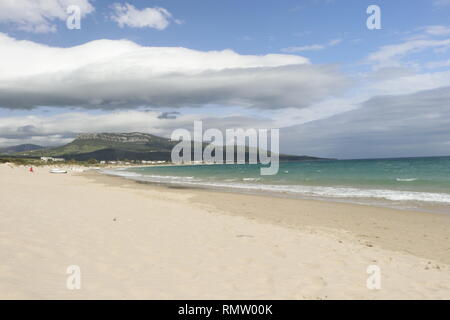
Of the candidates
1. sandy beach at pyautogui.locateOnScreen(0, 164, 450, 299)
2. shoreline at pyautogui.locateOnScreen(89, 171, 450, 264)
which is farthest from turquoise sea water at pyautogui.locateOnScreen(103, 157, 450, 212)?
sandy beach at pyautogui.locateOnScreen(0, 164, 450, 299)

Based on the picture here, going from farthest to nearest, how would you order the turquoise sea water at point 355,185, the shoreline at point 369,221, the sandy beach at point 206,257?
the turquoise sea water at point 355,185 < the shoreline at point 369,221 < the sandy beach at point 206,257

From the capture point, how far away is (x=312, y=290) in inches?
215

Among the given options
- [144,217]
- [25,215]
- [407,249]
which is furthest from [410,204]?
[25,215]

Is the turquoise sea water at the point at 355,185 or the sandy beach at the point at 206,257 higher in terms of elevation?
the sandy beach at the point at 206,257

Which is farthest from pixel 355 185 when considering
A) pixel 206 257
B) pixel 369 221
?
pixel 206 257

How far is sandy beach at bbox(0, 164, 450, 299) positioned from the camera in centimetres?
522

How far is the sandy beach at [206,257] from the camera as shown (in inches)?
205

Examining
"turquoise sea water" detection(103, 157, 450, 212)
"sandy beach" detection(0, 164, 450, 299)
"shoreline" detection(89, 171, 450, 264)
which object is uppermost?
"sandy beach" detection(0, 164, 450, 299)

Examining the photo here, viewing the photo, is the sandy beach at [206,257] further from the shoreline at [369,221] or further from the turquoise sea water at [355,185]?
the turquoise sea water at [355,185]

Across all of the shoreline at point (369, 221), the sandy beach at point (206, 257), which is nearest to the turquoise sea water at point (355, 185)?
the shoreline at point (369, 221)

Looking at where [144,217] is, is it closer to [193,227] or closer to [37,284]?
[193,227]

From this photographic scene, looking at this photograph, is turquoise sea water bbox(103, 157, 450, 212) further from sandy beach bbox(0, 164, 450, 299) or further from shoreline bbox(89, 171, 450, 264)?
sandy beach bbox(0, 164, 450, 299)

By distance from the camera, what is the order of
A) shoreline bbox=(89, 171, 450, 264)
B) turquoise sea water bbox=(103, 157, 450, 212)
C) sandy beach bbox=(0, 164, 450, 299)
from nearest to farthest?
sandy beach bbox=(0, 164, 450, 299), shoreline bbox=(89, 171, 450, 264), turquoise sea water bbox=(103, 157, 450, 212)

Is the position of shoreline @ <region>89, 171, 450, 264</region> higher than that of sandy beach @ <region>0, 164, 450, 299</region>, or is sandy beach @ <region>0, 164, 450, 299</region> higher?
sandy beach @ <region>0, 164, 450, 299</region>
